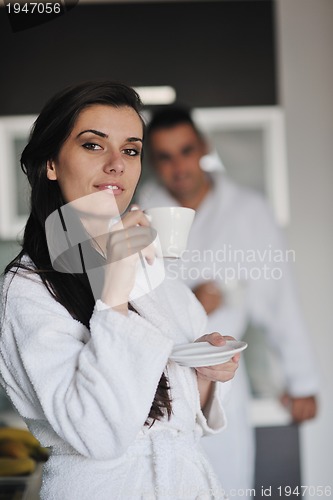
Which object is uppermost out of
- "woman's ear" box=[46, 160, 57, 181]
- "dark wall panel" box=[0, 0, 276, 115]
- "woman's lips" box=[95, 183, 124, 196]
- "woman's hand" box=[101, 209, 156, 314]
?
"dark wall panel" box=[0, 0, 276, 115]

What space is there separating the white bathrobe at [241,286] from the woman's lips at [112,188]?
0.60 ft

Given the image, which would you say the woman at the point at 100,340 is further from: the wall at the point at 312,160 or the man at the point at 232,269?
the wall at the point at 312,160

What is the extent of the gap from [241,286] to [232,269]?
0.33 feet

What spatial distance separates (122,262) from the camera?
0.76 meters

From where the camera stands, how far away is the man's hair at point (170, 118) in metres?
1.38

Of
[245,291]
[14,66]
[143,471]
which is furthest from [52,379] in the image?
[14,66]

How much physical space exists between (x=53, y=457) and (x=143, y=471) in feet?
0.34

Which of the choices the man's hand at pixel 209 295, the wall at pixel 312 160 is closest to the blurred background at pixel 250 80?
the wall at pixel 312 160

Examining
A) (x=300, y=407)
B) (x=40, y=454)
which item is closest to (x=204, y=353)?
(x=40, y=454)

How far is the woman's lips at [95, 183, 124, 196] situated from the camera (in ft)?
2.84

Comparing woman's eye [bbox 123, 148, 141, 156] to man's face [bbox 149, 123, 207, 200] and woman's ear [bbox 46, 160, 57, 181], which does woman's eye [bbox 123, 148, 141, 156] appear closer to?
woman's ear [bbox 46, 160, 57, 181]

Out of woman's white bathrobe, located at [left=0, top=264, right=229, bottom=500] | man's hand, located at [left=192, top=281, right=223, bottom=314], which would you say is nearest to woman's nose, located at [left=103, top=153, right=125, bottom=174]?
woman's white bathrobe, located at [left=0, top=264, right=229, bottom=500]

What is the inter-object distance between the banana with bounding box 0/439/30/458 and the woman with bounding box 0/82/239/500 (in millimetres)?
498

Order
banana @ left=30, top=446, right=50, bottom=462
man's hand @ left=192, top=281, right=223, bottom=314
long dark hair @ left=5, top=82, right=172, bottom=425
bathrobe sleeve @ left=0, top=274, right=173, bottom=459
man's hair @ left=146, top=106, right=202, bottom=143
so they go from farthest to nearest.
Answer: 1. man's hair @ left=146, top=106, right=202, bottom=143
2. banana @ left=30, top=446, right=50, bottom=462
3. man's hand @ left=192, top=281, right=223, bottom=314
4. long dark hair @ left=5, top=82, right=172, bottom=425
5. bathrobe sleeve @ left=0, top=274, right=173, bottom=459
